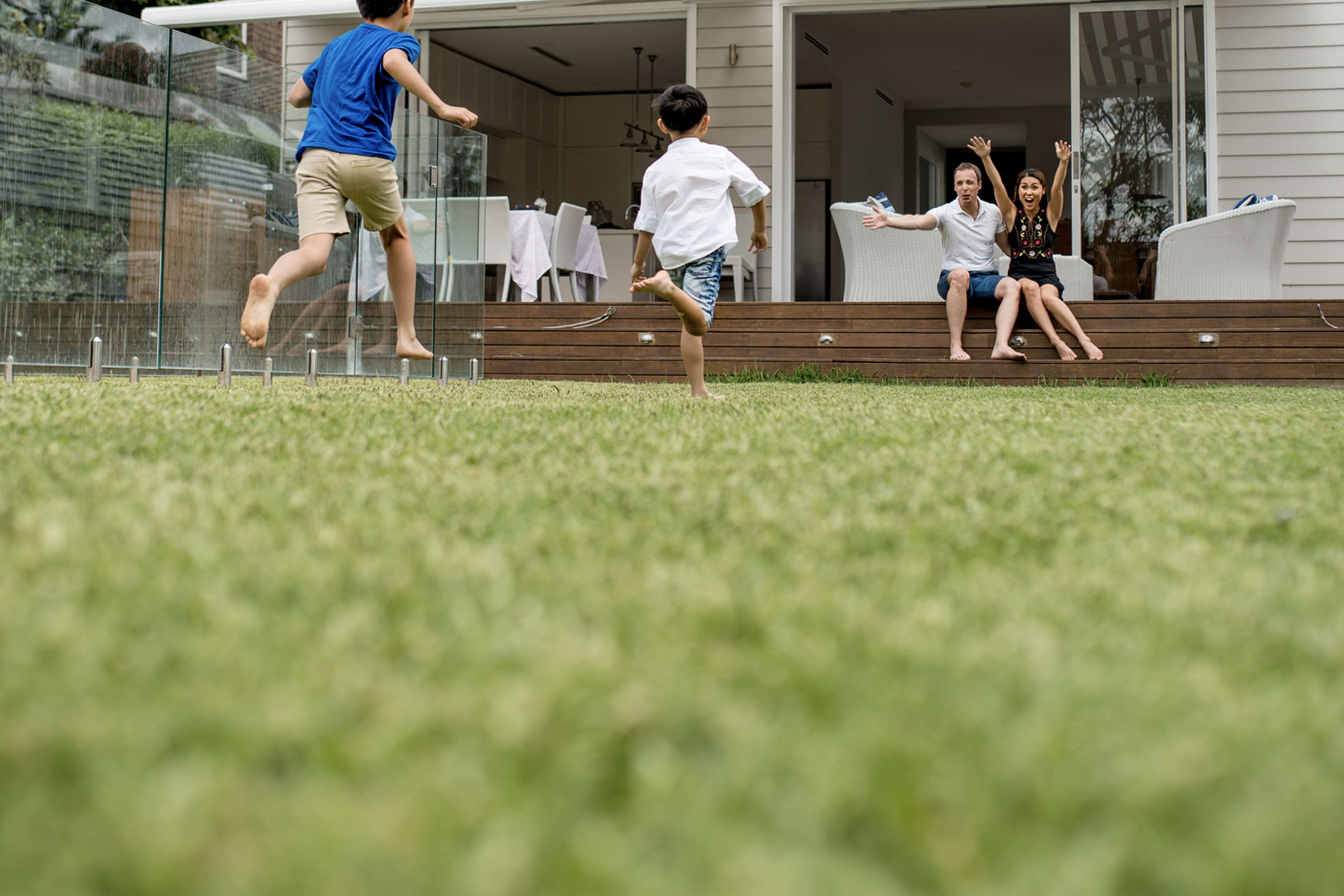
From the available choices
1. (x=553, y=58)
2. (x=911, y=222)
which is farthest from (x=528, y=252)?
(x=553, y=58)

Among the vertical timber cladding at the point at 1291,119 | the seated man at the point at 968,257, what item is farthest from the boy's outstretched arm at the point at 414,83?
the vertical timber cladding at the point at 1291,119

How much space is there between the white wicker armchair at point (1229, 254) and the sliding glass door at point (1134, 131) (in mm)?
1509

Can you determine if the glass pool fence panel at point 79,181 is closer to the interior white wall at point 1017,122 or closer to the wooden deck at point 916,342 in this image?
the wooden deck at point 916,342

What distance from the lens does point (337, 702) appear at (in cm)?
74

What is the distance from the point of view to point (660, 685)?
31.2 inches

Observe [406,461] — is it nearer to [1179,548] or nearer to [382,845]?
[1179,548]

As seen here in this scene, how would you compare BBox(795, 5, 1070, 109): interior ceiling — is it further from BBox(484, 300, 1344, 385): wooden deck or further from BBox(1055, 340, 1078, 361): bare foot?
BBox(1055, 340, 1078, 361): bare foot

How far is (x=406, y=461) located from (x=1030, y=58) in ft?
44.7

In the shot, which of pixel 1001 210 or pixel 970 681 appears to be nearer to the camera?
pixel 970 681

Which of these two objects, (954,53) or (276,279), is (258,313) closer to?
(276,279)

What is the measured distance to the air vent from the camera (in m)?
13.8

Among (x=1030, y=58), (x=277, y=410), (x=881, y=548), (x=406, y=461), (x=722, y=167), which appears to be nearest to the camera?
(x=881, y=548)

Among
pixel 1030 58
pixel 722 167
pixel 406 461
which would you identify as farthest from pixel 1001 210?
pixel 1030 58

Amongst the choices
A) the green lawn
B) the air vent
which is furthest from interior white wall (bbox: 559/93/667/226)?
the green lawn
